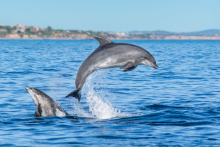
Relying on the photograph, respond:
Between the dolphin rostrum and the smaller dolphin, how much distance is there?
1170 mm

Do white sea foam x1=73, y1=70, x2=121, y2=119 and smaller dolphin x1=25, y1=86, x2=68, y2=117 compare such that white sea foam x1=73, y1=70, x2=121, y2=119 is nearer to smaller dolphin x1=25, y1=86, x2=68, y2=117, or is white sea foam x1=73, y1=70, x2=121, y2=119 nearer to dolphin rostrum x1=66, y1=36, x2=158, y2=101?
smaller dolphin x1=25, y1=86, x2=68, y2=117

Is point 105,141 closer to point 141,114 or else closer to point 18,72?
point 141,114

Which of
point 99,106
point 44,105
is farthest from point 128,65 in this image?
point 99,106

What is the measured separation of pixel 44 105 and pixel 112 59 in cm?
294

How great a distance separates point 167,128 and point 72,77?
1460 centimetres

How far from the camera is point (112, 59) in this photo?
11250mm

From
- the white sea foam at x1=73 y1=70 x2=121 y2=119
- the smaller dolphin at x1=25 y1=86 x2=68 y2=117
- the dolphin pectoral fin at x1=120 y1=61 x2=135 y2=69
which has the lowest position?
the white sea foam at x1=73 y1=70 x2=121 y2=119

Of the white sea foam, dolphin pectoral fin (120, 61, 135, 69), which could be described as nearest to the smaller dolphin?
the white sea foam

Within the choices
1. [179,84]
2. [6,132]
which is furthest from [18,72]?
[6,132]

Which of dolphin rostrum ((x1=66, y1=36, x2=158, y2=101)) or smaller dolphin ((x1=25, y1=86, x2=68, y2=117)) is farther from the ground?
dolphin rostrum ((x1=66, y1=36, x2=158, y2=101))

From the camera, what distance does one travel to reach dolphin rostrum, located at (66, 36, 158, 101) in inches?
443

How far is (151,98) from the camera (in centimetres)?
1700

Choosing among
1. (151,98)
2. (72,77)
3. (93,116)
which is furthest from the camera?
(72,77)

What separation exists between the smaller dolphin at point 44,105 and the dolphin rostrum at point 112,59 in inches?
46.1
